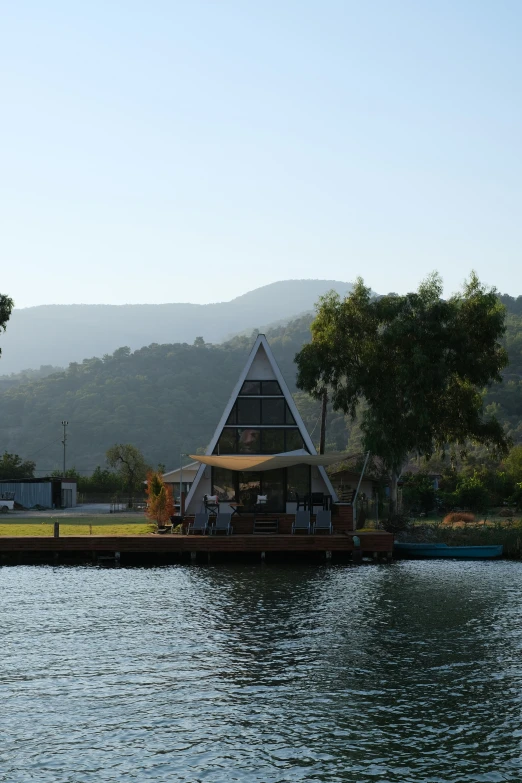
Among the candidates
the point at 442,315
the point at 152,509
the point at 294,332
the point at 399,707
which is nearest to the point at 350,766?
the point at 399,707

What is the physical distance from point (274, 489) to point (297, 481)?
113cm

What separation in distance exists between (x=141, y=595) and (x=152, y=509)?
1538cm

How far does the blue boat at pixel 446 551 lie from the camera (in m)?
40.0

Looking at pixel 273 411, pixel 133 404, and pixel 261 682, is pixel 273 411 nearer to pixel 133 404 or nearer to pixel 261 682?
pixel 261 682

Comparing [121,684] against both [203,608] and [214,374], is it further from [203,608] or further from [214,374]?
[214,374]

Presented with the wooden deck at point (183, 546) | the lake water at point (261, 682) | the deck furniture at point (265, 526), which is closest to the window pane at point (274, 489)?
the deck furniture at point (265, 526)

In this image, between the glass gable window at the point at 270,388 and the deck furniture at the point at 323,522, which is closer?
the deck furniture at the point at 323,522

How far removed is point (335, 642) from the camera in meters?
22.1

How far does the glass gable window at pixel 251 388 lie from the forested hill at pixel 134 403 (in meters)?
92.5

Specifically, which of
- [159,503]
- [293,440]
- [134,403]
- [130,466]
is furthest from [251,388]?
[134,403]

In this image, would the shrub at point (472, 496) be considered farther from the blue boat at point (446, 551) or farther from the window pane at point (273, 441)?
the window pane at point (273, 441)

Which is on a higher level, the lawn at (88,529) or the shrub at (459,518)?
the shrub at (459,518)

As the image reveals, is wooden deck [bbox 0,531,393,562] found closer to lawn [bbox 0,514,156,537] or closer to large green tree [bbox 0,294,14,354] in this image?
lawn [bbox 0,514,156,537]

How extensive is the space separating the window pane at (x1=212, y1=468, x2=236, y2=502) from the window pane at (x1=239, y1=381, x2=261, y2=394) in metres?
3.81
